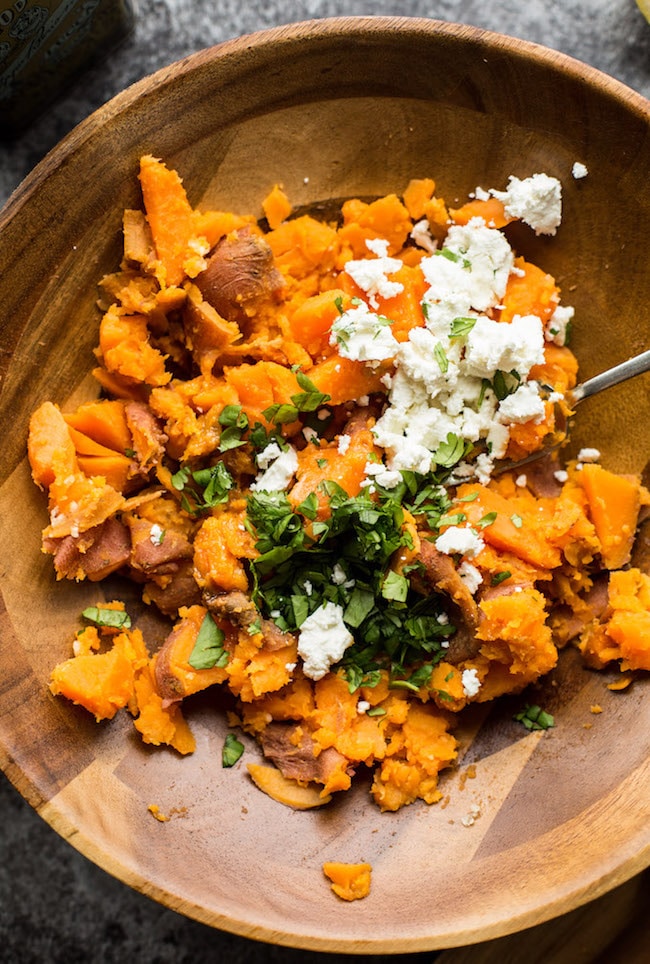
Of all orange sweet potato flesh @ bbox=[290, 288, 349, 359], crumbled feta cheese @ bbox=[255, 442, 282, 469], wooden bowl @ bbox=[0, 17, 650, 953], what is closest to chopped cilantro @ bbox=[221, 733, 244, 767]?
wooden bowl @ bbox=[0, 17, 650, 953]

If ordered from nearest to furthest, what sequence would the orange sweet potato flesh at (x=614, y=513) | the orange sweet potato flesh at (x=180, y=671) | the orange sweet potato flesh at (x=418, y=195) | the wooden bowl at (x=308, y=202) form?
1. the wooden bowl at (x=308, y=202)
2. the orange sweet potato flesh at (x=180, y=671)
3. the orange sweet potato flesh at (x=614, y=513)
4. the orange sweet potato flesh at (x=418, y=195)

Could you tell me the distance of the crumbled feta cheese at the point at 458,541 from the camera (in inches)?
106

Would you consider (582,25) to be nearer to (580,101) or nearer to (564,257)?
(580,101)

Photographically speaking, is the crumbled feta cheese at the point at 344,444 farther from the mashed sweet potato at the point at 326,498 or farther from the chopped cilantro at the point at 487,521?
the chopped cilantro at the point at 487,521

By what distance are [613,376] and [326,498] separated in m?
0.97

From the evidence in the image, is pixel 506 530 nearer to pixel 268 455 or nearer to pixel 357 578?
pixel 357 578

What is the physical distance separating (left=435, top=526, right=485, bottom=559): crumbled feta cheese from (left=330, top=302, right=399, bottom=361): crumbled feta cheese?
1.79 ft

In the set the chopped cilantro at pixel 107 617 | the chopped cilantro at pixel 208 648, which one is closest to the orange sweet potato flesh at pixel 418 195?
the chopped cilantro at pixel 208 648

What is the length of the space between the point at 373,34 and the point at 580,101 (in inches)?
25.5

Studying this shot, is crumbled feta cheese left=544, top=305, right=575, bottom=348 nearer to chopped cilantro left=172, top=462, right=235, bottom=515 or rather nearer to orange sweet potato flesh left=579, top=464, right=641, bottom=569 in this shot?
orange sweet potato flesh left=579, top=464, right=641, bottom=569

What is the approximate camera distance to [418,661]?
288cm

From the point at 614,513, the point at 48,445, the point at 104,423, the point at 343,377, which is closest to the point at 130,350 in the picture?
the point at 104,423

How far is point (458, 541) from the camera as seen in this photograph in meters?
2.68

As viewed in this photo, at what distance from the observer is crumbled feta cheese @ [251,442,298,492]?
2779mm
